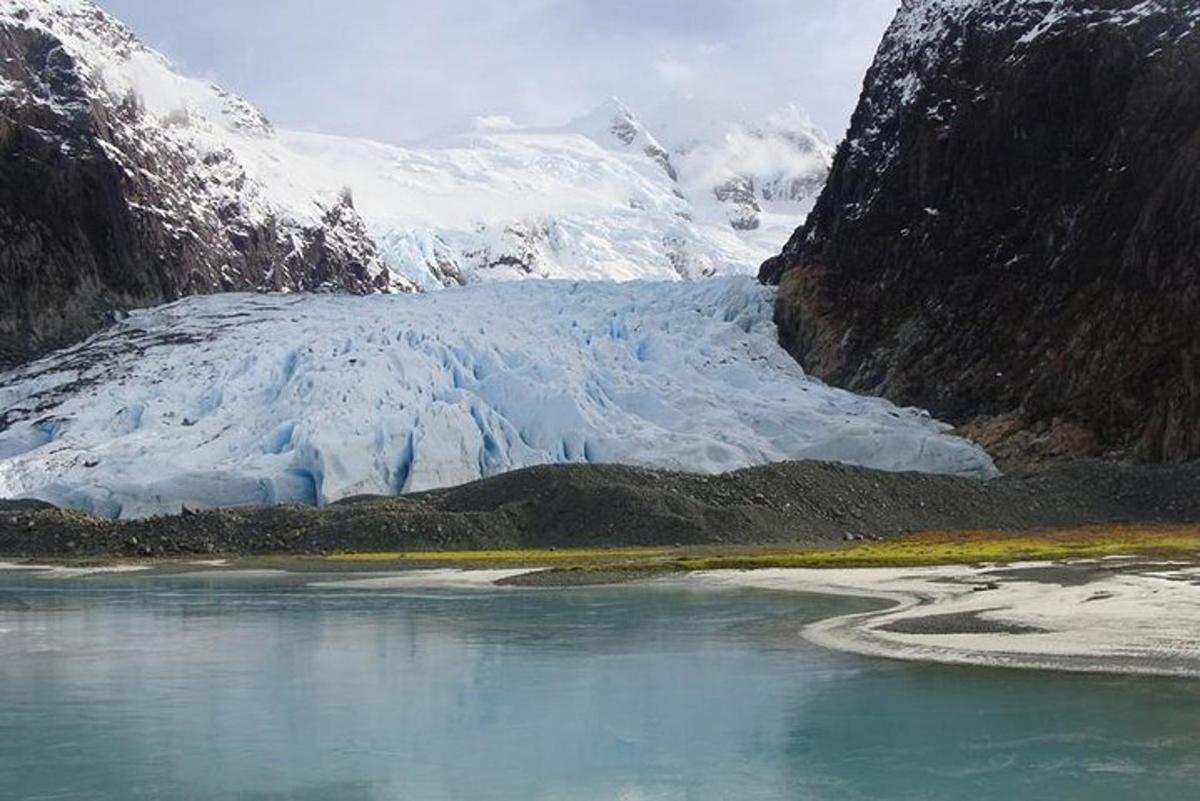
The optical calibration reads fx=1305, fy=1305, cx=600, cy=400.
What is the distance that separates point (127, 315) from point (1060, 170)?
55931 millimetres

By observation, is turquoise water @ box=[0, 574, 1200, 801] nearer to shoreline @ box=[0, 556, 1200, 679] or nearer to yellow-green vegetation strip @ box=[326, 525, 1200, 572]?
shoreline @ box=[0, 556, 1200, 679]

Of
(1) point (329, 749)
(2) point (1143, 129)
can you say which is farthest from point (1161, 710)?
(2) point (1143, 129)

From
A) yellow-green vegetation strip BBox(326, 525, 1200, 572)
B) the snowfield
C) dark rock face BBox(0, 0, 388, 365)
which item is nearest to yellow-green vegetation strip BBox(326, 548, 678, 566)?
yellow-green vegetation strip BBox(326, 525, 1200, 572)

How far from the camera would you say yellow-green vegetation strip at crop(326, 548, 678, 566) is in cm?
4072

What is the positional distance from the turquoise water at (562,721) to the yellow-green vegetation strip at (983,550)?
14.4 metres

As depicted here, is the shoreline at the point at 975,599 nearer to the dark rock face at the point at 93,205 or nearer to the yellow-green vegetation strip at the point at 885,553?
the yellow-green vegetation strip at the point at 885,553

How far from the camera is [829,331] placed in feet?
247

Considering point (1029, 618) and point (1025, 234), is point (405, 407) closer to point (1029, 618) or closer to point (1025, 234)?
point (1025, 234)

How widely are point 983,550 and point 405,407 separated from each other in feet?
93.9

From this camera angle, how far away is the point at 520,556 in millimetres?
43031

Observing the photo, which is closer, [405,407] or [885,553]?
[885,553]

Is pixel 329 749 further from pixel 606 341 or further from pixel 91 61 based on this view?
pixel 91 61

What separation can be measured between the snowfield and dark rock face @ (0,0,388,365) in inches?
369

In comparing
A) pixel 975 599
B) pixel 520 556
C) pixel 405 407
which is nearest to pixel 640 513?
pixel 520 556
